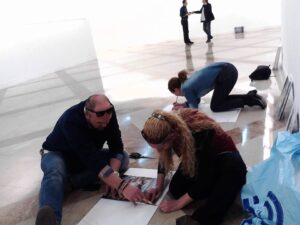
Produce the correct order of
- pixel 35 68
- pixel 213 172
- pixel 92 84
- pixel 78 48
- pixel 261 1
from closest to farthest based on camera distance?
pixel 213 172 < pixel 92 84 < pixel 35 68 < pixel 78 48 < pixel 261 1

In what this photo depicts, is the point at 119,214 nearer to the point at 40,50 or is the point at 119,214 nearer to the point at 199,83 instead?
the point at 199,83

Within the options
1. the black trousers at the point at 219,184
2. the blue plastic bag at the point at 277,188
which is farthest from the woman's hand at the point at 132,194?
the blue plastic bag at the point at 277,188

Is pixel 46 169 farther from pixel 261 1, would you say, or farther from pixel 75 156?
pixel 261 1

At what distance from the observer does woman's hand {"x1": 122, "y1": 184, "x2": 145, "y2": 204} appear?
2162mm

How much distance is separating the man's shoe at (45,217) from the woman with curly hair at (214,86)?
1.93 meters

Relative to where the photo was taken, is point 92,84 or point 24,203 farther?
point 92,84

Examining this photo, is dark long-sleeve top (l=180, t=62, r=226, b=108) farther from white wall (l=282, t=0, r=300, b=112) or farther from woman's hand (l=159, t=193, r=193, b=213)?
woman's hand (l=159, t=193, r=193, b=213)

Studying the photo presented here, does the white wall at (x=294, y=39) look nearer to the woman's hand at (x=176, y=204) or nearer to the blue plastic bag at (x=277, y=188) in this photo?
the blue plastic bag at (x=277, y=188)

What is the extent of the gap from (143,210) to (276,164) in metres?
0.91

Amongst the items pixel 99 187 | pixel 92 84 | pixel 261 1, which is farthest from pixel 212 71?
pixel 261 1

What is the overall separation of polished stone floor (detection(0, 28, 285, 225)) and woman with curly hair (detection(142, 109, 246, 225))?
0.19 meters

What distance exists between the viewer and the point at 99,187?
255 cm

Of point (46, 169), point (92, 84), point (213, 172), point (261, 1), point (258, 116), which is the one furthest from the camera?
point (261, 1)

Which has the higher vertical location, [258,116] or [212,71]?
[212,71]
